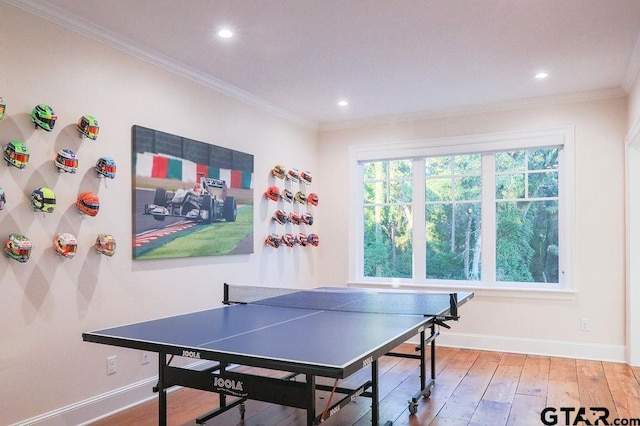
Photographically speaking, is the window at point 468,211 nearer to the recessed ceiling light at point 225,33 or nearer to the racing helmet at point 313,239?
the racing helmet at point 313,239

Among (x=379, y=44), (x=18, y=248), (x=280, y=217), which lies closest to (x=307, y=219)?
(x=280, y=217)

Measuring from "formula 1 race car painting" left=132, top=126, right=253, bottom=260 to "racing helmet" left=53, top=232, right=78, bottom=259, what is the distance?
1.83ft

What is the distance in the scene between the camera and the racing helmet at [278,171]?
5163 mm

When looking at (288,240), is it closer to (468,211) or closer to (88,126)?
(468,211)

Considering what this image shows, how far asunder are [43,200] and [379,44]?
2435 millimetres

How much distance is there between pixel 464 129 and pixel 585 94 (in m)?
1.19

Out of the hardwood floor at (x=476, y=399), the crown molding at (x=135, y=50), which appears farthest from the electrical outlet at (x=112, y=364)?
the crown molding at (x=135, y=50)

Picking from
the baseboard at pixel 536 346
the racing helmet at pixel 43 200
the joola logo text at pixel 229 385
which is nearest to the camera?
the joola logo text at pixel 229 385

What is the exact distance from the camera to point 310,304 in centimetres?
324

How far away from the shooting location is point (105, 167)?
10.6ft

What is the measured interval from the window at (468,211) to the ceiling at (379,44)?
0.64 meters

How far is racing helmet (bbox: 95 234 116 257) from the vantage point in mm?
3197

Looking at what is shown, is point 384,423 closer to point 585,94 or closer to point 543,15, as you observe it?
point 543,15

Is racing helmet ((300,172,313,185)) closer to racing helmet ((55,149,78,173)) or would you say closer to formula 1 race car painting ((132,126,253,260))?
formula 1 race car painting ((132,126,253,260))
